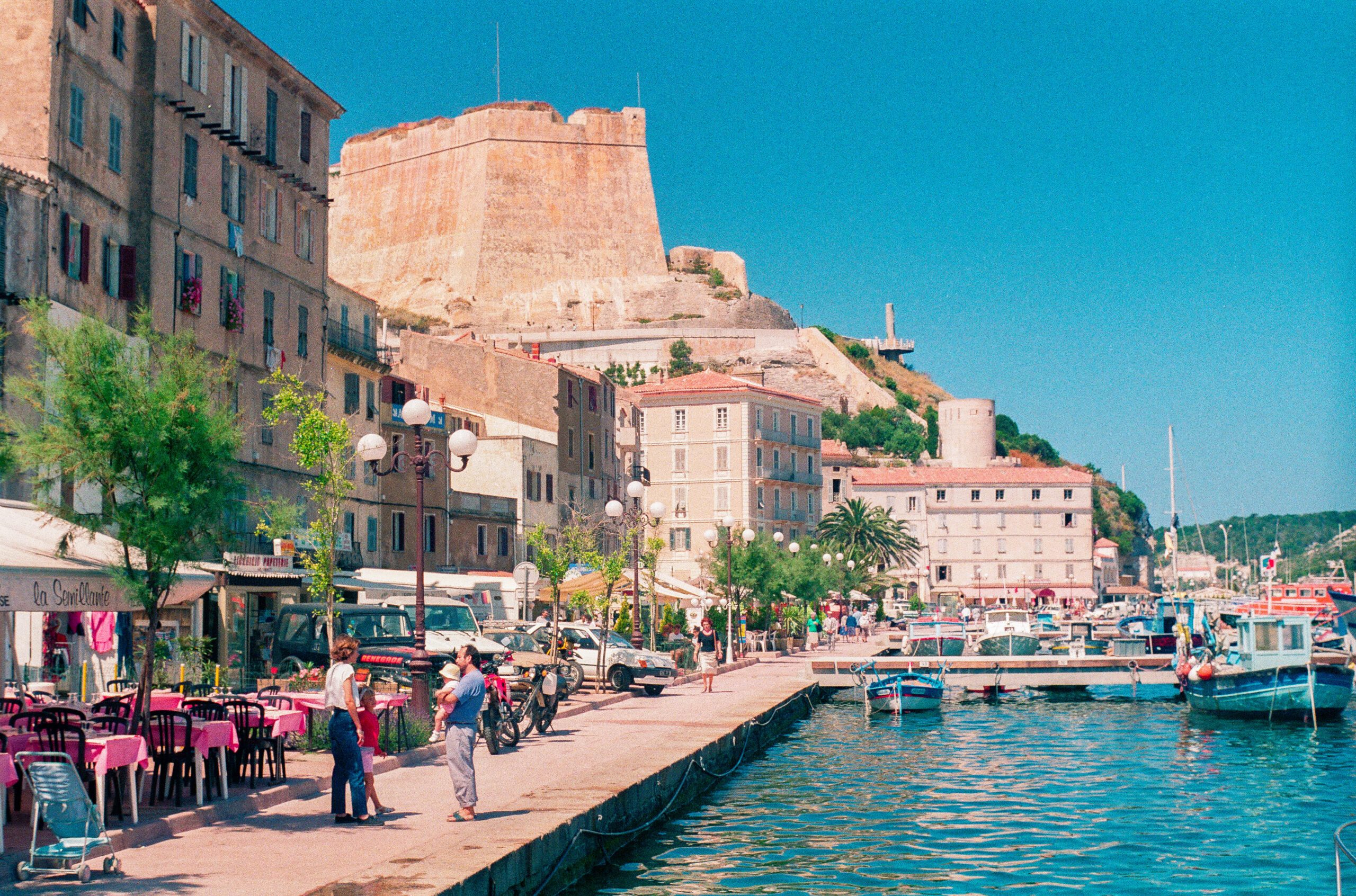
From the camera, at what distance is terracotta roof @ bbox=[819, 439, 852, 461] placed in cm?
10938

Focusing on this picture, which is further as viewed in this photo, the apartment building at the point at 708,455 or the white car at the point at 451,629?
the apartment building at the point at 708,455

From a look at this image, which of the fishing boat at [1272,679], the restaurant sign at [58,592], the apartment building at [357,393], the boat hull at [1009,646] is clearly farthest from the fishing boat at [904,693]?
the restaurant sign at [58,592]

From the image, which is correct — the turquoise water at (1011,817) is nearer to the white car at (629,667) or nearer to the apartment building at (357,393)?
the white car at (629,667)

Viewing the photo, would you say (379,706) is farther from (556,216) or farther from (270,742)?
(556,216)

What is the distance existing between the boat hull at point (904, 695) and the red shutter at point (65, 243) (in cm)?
1917

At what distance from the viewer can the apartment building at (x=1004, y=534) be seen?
105812 millimetres

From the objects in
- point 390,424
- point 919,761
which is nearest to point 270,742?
point 919,761

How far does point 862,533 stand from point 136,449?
247ft

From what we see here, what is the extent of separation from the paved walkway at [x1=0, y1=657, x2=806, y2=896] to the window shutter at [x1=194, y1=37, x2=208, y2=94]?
19.2m

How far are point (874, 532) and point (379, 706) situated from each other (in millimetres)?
70971

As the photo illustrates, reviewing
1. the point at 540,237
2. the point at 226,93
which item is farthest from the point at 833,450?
the point at 226,93

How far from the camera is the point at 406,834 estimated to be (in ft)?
38.9

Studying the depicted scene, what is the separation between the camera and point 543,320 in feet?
409

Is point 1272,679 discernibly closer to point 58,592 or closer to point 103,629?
point 103,629
